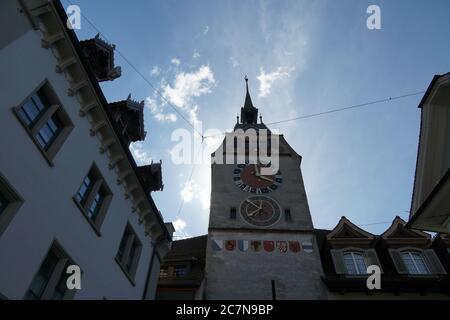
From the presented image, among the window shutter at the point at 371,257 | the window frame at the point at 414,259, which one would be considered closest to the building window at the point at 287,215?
the window shutter at the point at 371,257

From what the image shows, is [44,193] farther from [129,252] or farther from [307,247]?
[307,247]

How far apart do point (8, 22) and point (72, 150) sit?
409 cm

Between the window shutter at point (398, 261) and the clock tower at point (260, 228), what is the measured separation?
4.38 meters

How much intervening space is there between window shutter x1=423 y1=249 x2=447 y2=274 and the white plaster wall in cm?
1700

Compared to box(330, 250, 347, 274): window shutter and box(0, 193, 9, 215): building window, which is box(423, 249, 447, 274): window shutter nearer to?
box(330, 250, 347, 274): window shutter

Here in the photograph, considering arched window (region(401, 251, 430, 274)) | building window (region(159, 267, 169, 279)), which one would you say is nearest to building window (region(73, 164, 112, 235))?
building window (region(159, 267, 169, 279))

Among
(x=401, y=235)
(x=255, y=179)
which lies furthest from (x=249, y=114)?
(x=401, y=235)

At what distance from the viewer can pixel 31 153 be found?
9.91 metres

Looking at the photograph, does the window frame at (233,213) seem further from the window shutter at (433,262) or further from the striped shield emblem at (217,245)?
the window shutter at (433,262)

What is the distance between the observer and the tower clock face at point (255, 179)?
99.3 feet

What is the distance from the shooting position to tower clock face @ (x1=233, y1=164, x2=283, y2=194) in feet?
99.3
